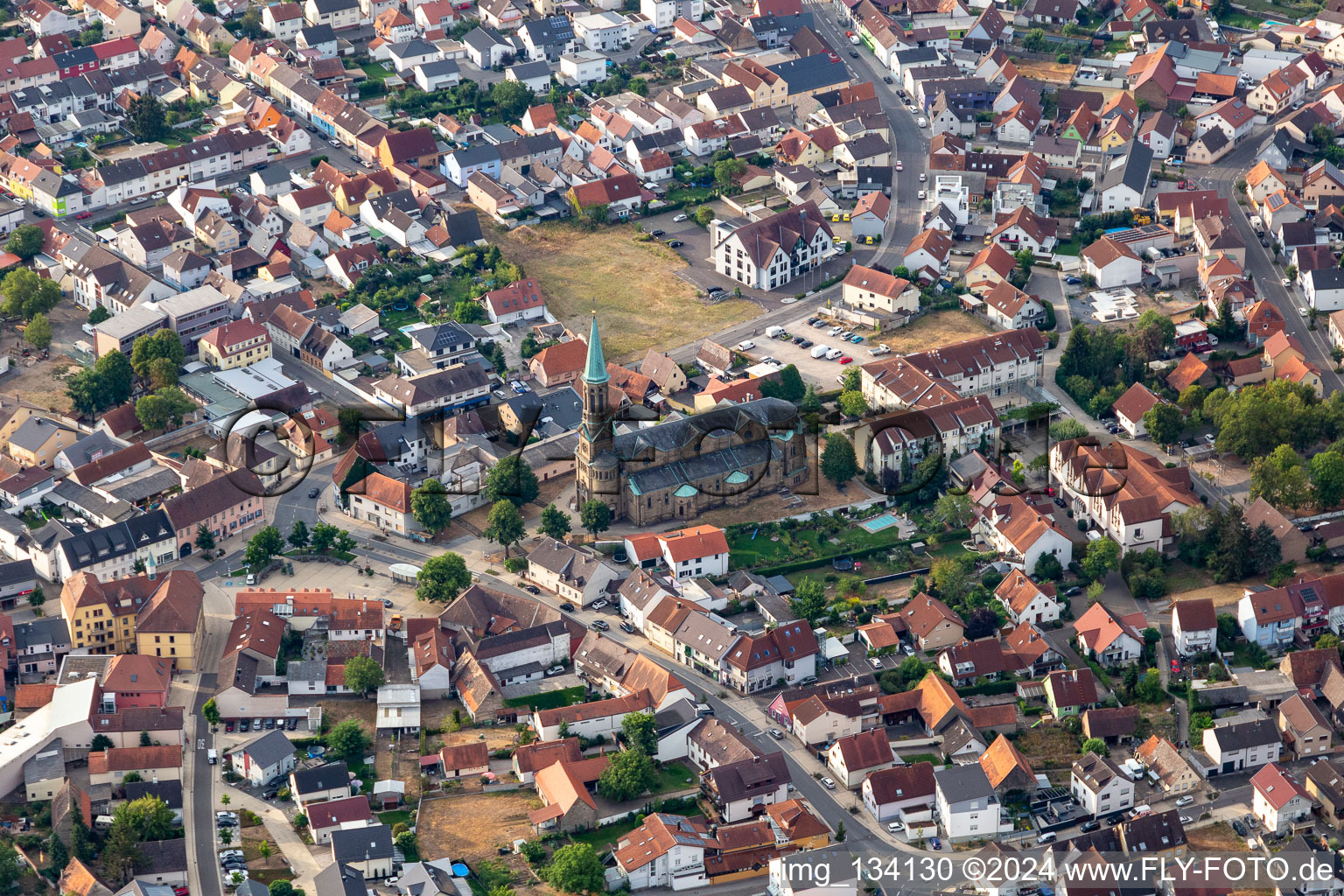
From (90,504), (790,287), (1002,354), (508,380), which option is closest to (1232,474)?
(1002,354)

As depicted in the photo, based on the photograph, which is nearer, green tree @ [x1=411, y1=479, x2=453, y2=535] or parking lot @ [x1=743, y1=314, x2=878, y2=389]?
green tree @ [x1=411, y1=479, x2=453, y2=535]

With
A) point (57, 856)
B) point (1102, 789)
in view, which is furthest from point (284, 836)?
point (1102, 789)

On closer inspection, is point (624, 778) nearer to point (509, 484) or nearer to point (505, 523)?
point (505, 523)

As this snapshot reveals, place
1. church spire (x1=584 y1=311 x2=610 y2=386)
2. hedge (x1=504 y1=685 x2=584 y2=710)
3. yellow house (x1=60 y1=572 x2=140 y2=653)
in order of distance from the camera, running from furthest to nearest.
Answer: church spire (x1=584 y1=311 x2=610 y2=386), yellow house (x1=60 y1=572 x2=140 y2=653), hedge (x1=504 y1=685 x2=584 y2=710)

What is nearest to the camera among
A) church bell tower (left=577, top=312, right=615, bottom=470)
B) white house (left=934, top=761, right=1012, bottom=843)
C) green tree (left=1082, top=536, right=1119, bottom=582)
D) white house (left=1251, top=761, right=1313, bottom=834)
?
white house (left=934, top=761, right=1012, bottom=843)

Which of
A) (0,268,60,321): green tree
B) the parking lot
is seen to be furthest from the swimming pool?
(0,268,60,321): green tree

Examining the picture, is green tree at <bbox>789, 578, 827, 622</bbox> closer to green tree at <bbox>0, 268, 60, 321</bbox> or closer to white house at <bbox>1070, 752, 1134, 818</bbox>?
white house at <bbox>1070, 752, 1134, 818</bbox>
